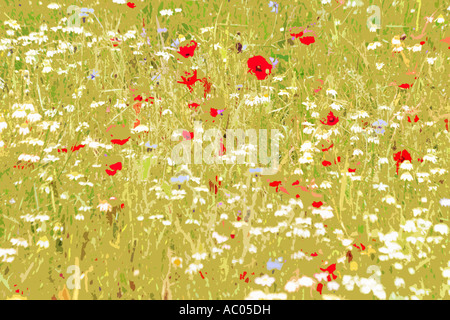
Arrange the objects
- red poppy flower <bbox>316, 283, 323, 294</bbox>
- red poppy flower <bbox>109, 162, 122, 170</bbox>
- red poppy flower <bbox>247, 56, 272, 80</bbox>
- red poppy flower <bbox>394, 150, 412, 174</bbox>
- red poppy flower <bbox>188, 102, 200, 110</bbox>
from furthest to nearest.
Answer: red poppy flower <bbox>188, 102, 200, 110</bbox>, red poppy flower <bbox>247, 56, 272, 80</bbox>, red poppy flower <bbox>394, 150, 412, 174</bbox>, red poppy flower <bbox>109, 162, 122, 170</bbox>, red poppy flower <bbox>316, 283, 323, 294</bbox>

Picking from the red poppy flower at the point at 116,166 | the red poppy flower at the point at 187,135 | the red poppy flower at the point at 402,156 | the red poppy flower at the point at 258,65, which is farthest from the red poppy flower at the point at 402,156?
the red poppy flower at the point at 116,166

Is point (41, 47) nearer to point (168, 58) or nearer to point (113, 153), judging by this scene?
point (168, 58)

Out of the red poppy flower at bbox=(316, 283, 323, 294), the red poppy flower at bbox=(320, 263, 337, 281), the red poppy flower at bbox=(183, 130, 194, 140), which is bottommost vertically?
the red poppy flower at bbox=(316, 283, 323, 294)

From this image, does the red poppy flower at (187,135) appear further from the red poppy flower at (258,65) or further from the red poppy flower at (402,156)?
the red poppy flower at (402,156)

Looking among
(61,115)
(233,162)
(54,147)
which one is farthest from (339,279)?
(61,115)

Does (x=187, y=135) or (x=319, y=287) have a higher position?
(x=187, y=135)

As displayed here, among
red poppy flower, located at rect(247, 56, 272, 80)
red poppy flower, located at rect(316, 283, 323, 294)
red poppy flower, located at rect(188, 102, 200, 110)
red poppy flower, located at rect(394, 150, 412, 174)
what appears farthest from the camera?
red poppy flower, located at rect(188, 102, 200, 110)

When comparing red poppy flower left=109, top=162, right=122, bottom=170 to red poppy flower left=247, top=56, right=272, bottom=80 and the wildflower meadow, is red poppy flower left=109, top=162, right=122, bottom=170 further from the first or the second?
red poppy flower left=247, top=56, right=272, bottom=80

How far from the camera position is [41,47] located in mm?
3746

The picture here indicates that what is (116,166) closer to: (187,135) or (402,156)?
(187,135)

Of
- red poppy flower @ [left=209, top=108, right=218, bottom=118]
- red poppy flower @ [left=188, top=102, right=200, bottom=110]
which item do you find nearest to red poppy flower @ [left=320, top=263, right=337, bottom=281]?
red poppy flower @ [left=209, top=108, right=218, bottom=118]

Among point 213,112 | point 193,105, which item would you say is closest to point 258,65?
point 213,112
